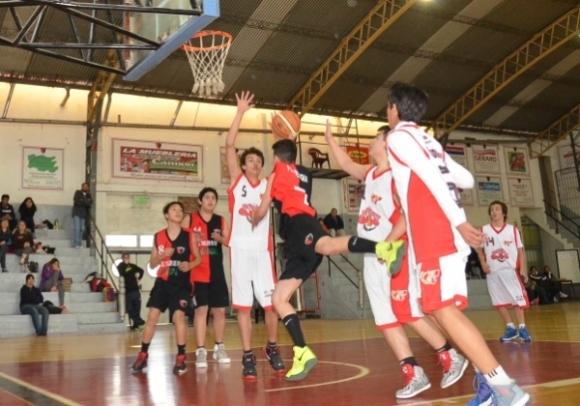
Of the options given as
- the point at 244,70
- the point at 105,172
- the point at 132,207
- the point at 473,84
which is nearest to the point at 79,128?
the point at 105,172

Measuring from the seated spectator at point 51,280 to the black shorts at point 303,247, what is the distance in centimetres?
1205

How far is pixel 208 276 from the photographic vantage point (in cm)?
596

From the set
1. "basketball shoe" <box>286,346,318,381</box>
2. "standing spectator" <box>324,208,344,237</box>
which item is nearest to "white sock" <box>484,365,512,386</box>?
"basketball shoe" <box>286,346,318,381</box>

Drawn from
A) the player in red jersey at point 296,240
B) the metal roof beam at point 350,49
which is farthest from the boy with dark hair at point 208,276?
the metal roof beam at point 350,49

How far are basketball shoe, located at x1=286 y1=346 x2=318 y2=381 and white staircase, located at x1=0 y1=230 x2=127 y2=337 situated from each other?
37.2ft

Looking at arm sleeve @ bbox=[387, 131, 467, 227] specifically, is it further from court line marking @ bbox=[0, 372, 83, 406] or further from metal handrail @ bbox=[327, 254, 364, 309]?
metal handrail @ bbox=[327, 254, 364, 309]

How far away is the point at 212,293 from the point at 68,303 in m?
10.8

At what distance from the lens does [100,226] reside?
62.5 ft

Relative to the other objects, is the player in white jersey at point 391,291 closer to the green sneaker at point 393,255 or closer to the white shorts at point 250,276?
the green sneaker at point 393,255

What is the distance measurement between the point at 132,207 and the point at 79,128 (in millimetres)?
3049

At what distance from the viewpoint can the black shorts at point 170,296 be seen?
566 centimetres

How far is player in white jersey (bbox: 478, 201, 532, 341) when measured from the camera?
7691mm

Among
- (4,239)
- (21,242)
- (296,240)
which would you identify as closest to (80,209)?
(21,242)

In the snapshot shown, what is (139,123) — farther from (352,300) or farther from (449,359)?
(449,359)
